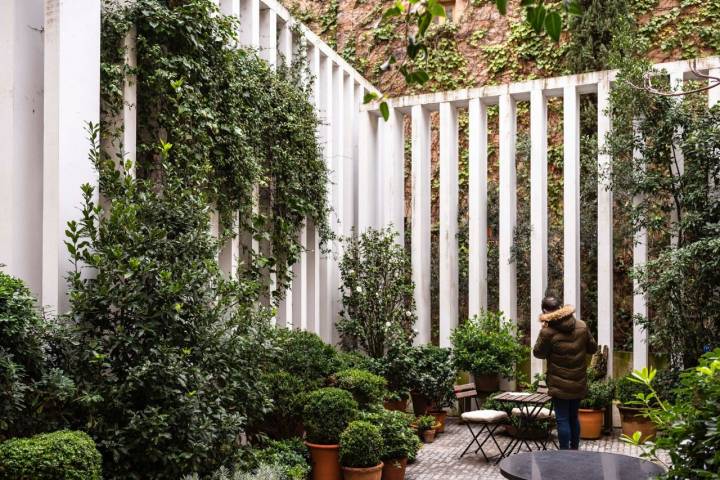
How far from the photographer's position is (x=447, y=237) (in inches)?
460

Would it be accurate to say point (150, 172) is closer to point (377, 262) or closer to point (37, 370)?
point (37, 370)

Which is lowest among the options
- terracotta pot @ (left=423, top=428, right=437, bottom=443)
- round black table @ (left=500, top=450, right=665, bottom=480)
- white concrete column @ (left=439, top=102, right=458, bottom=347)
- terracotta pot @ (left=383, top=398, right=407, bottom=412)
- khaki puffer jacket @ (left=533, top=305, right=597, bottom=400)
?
terracotta pot @ (left=423, top=428, right=437, bottom=443)

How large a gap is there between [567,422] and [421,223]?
468 centimetres

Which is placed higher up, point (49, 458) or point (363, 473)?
point (49, 458)

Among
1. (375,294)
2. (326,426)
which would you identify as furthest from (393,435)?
(375,294)

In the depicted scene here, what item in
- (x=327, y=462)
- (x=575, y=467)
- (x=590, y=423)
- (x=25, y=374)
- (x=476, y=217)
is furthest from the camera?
(x=476, y=217)

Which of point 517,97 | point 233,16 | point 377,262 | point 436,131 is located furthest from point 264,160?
point 436,131

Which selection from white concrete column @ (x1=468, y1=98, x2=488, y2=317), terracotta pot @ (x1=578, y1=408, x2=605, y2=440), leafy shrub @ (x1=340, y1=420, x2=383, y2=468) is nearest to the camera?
leafy shrub @ (x1=340, y1=420, x2=383, y2=468)

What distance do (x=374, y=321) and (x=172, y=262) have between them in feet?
17.3

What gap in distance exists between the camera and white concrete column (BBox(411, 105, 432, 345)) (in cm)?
1168

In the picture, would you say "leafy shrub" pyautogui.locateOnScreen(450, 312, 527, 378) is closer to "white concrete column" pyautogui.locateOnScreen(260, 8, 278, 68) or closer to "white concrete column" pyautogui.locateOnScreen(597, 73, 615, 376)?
"white concrete column" pyautogui.locateOnScreen(597, 73, 615, 376)

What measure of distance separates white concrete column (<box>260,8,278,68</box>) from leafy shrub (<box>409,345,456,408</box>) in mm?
4387

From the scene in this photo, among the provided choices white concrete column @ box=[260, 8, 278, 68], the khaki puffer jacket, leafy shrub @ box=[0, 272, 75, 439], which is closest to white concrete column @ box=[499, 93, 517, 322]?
the khaki puffer jacket

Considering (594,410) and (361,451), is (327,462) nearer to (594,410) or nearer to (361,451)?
(361,451)
